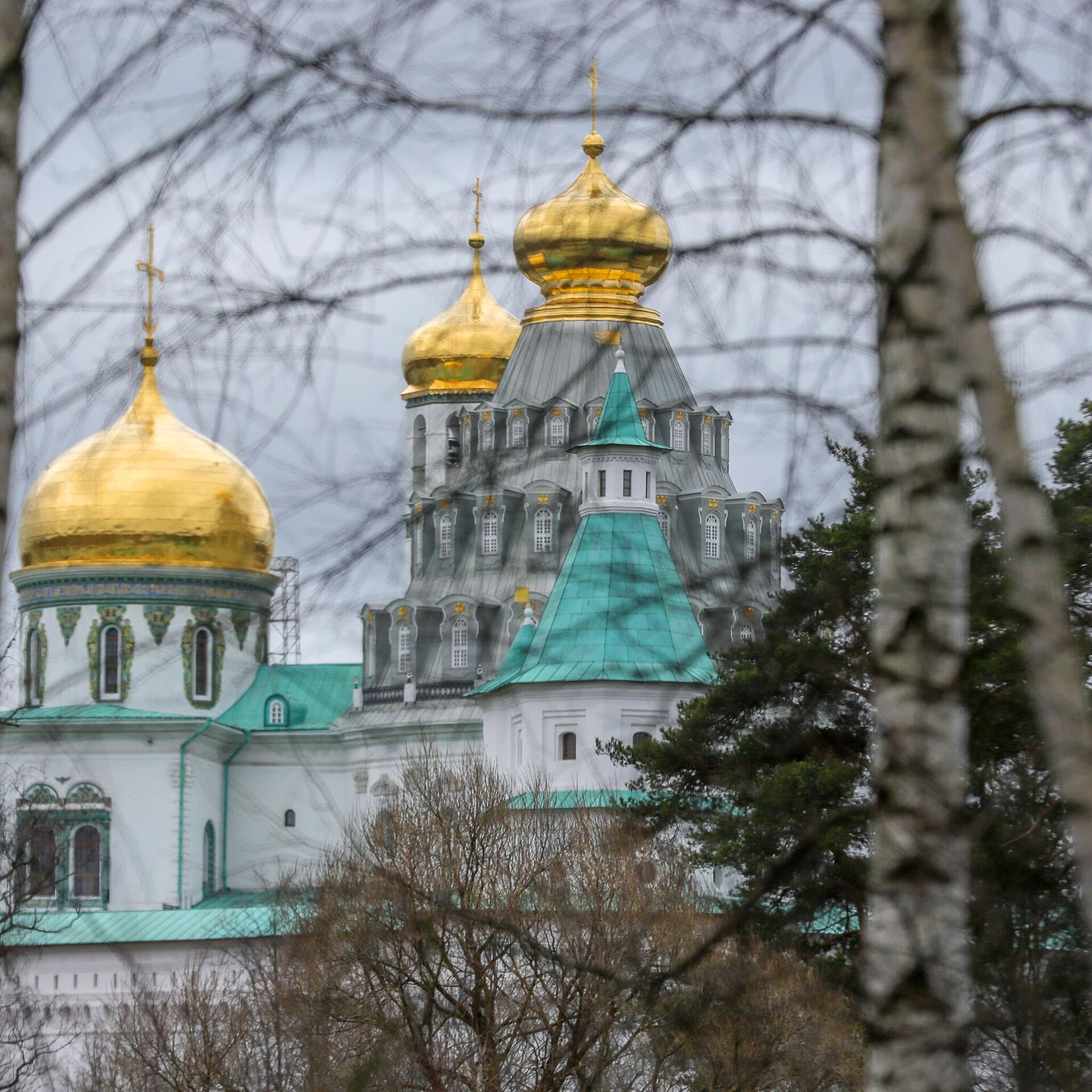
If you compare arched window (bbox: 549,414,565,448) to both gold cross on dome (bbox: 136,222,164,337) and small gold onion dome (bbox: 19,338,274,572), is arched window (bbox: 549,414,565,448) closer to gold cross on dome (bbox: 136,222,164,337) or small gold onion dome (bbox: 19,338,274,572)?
small gold onion dome (bbox: 19,338,274,572)

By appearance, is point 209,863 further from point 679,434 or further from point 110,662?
point 679,434

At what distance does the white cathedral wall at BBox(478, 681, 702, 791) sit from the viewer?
37.6m

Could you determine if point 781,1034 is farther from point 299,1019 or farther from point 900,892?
point 900,892

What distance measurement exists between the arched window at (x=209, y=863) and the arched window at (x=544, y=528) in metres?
8.07

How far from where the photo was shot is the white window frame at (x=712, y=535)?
152 ft

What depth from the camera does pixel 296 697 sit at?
5031 centimetres

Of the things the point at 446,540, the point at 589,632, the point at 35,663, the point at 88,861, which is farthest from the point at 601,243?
the point at 35,663

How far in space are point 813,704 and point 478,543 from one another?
41779 millimetres

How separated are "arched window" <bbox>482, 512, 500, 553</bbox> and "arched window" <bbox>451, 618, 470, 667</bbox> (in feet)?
4.38

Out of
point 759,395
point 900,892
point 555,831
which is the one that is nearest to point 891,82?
point 759,395

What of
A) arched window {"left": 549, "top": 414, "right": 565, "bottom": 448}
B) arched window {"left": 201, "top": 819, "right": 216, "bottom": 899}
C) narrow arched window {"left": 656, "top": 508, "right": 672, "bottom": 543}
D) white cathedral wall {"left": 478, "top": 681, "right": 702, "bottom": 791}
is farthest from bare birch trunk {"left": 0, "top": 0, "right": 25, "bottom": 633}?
Result: arched window {"left": 201, "top": 819, "right": 216, "bottom": 899}

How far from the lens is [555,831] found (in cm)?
2800

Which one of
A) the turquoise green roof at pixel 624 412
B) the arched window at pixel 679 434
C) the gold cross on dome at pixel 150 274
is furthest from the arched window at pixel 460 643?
the gold cross on dome at pixel 150 274

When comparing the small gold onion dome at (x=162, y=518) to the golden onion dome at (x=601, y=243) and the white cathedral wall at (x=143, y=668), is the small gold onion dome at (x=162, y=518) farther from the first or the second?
the golden onion dome at (x=601, y=243)
